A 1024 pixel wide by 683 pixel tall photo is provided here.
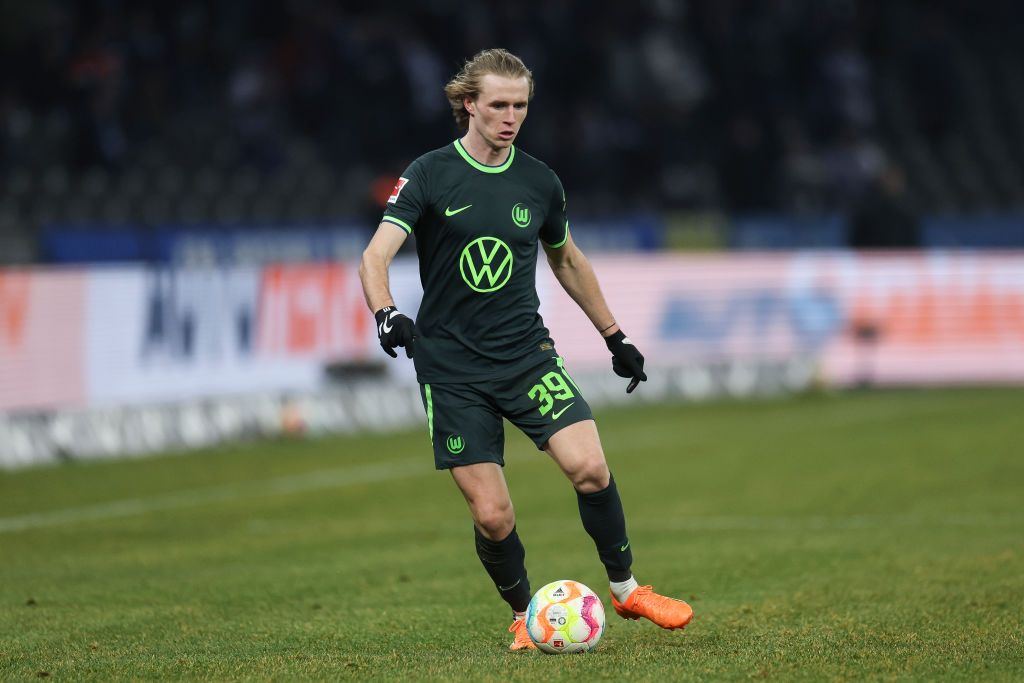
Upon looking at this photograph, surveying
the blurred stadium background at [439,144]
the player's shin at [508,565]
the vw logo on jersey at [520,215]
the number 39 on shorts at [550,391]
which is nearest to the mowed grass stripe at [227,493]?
the blurred stadium background at [439,144]

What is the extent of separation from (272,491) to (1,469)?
2628mm

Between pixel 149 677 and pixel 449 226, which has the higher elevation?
pixel 449 226

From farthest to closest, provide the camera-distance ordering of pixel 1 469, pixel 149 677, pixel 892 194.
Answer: pixel 892 194, pixel 1 469, pixel 149 677

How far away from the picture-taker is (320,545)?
10047 mm

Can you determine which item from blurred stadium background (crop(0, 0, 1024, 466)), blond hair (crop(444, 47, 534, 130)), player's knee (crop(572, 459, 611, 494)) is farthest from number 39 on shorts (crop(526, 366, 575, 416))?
blurred stadium background (crop(0, 0, 1024, 466))

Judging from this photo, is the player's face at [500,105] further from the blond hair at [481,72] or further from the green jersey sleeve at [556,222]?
the green jersey sleeve at [556,222]

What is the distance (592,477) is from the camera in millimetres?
6516

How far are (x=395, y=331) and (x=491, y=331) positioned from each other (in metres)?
0.68

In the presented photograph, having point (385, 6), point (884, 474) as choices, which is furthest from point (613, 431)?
point (385, 6)

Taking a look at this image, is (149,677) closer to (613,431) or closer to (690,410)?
(613,431)

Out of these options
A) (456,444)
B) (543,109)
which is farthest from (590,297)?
(543,109)

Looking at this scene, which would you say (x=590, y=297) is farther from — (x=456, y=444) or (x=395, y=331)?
(x=395, y=331)

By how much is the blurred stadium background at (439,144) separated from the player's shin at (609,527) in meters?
8.51

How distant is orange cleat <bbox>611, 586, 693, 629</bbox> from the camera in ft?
21.5
